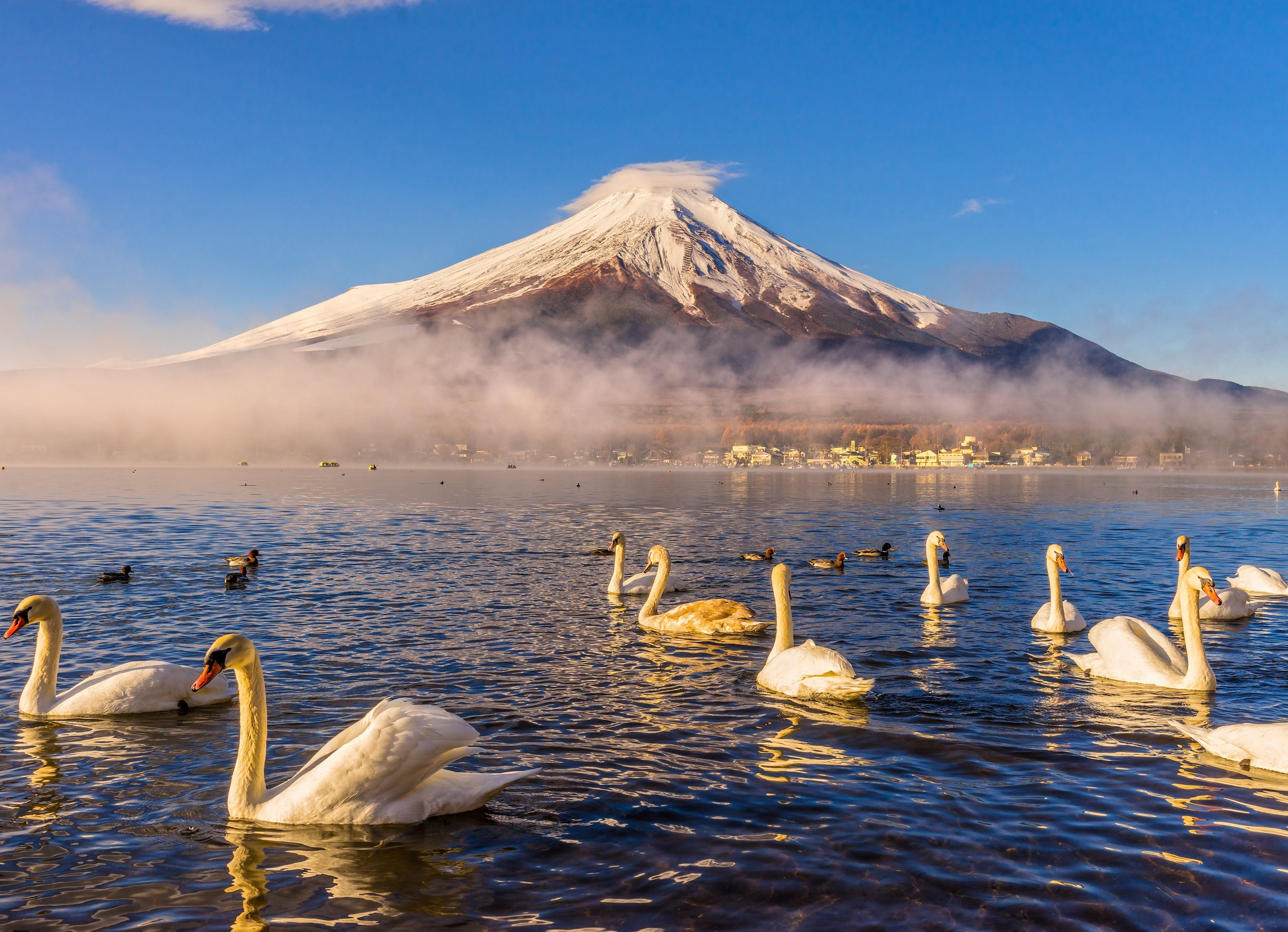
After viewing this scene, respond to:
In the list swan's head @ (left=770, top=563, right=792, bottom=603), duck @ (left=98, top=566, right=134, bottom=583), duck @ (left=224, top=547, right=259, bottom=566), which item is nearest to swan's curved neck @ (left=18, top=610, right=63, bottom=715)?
swan's head @ (left=770, top=563, right=792, bottom=603)

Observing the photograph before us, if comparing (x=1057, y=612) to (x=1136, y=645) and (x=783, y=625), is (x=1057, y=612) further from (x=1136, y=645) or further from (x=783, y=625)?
(x=783, y=625)

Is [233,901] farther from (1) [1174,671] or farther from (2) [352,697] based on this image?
(1) [1174,671]

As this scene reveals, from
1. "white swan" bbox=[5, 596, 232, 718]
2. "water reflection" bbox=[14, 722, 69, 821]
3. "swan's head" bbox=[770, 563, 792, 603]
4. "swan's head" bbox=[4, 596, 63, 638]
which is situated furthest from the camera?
"swan's head" bbox=[770, 563, 792, 603]

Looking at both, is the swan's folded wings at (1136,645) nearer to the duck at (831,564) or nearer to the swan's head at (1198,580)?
the swan's head at (1198,580)

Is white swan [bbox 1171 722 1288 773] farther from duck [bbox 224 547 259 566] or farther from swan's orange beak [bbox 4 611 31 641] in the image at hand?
duck [bbox 224 547 259 566]

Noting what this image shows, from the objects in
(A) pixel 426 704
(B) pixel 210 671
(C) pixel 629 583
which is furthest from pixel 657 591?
(B) pixel 210 671

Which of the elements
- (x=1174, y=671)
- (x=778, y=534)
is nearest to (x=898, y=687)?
(x=1174, y=671)

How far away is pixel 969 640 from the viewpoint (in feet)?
56.3

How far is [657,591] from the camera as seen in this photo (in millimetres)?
19469

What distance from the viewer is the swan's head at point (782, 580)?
47.1ft

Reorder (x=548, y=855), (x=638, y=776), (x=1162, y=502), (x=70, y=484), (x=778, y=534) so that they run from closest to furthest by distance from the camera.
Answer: (x=548, y=855)
(x=638, y=776)
(x=778, y=534)
(x=1162, y=502)
(x=70, y=484)

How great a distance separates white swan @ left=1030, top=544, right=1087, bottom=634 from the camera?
1750 centimetres

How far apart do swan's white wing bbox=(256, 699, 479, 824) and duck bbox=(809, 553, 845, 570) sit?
846 inches

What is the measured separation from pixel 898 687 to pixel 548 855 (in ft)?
23.9
